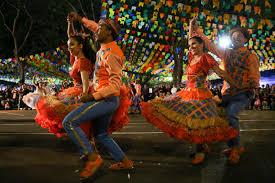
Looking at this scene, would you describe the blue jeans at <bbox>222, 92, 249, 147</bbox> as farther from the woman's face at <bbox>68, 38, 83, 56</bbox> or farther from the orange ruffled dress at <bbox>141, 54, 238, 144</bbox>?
the woman's face at <bbox>68, 38, 83, 56</bbox>

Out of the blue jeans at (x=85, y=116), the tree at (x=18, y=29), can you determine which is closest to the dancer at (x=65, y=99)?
the blue jeans at (x=85, y=116)

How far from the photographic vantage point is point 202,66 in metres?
5.29

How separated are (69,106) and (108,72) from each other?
1.32 meters

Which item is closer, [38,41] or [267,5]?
[267,5]

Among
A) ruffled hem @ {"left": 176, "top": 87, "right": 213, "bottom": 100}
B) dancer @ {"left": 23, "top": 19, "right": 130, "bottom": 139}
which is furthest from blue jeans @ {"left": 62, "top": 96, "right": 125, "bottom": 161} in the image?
ruffled hem @ {"left": 176, "top": 87, "right": 213, "bottom": 100}

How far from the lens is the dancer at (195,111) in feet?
16.5

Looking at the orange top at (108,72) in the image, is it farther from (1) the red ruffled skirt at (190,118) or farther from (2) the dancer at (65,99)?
(1) the red ruffled skirt at (190,118)

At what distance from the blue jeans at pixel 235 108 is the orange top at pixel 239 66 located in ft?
0.29

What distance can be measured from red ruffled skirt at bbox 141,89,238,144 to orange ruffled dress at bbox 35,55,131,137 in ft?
1.23

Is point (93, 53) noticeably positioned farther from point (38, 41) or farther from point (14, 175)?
point (38, 41)

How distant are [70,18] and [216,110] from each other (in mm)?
2430

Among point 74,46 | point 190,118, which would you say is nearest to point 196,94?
point 190,118

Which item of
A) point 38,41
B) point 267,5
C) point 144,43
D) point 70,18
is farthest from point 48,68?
point 70,18

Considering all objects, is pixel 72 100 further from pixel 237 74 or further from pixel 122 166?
pixel 237 74
